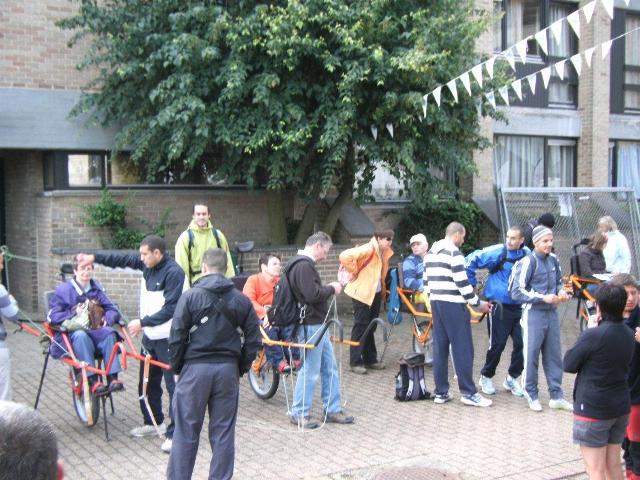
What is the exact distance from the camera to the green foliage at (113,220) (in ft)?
42.3

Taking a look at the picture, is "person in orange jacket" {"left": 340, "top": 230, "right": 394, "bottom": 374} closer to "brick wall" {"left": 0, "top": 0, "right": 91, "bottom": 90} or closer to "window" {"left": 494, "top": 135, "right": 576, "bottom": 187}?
"brick wall" {"left": 0, "top": 0, "right": 91, "bottom": 90}

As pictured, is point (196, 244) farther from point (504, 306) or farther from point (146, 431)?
point (504, 306)

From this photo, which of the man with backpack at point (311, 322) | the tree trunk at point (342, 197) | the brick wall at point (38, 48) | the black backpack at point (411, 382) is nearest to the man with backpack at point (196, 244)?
the man with backpack at point (311, 322)

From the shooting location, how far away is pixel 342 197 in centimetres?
1387

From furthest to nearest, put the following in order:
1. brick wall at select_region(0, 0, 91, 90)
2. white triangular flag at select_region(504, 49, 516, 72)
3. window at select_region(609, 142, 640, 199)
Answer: window at select_region(609, 142, 640, 199), brick wall at select_region(0, 0, 91, 90), white triangular flag at select_region(504, 49, 516, 72)

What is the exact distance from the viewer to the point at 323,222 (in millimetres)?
14883

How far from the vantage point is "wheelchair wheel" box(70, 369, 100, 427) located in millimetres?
7281

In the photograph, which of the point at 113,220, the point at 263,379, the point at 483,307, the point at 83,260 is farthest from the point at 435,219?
the point at 83,260

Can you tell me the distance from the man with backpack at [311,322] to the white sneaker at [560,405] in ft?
7.20

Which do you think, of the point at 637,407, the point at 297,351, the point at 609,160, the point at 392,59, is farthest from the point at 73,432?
the point at 609,160

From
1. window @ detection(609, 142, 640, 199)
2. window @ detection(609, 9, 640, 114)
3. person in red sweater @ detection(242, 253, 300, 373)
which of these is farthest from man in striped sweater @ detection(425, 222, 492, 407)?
window @ detection(609, 9, 640, 114)

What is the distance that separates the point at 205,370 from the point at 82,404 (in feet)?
8.41

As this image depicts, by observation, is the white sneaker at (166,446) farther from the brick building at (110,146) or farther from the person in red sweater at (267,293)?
the brick building at (110,146)

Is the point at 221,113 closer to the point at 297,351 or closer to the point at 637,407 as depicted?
the point at 297,351
